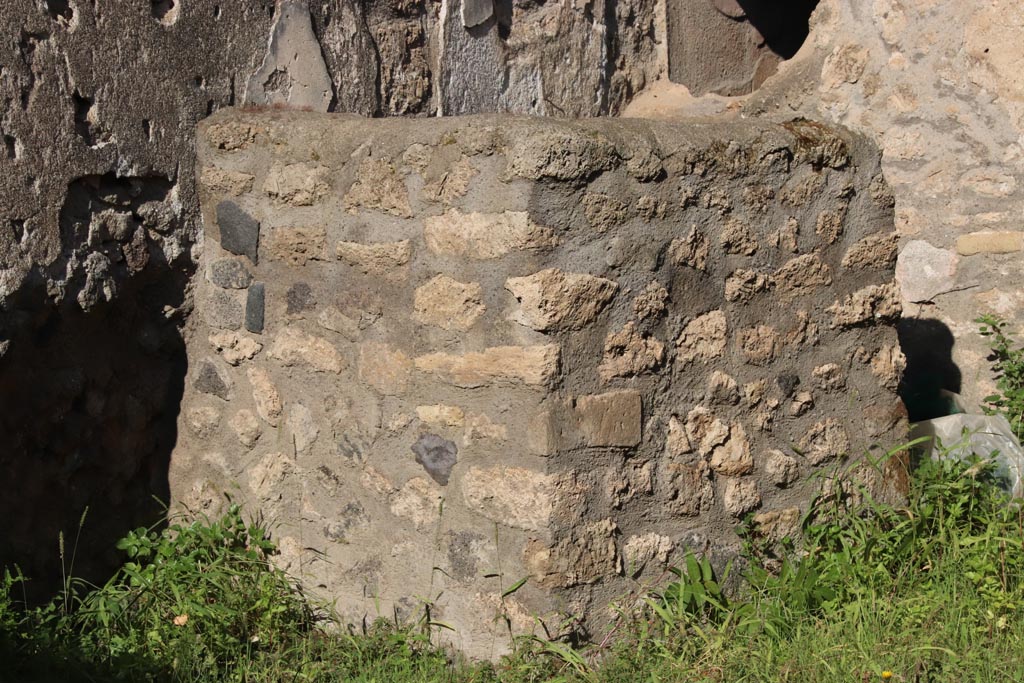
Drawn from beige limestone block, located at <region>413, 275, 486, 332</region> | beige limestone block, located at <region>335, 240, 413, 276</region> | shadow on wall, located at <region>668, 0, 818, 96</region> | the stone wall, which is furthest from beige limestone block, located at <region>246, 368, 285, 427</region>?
shadow on wall, located at <region>668, 0, 818, 96</region>

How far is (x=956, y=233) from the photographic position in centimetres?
428

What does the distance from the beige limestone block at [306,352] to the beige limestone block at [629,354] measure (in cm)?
71

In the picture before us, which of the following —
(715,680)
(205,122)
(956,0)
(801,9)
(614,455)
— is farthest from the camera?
(801,9)

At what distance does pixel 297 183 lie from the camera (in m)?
2.93

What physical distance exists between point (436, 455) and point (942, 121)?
2.66m

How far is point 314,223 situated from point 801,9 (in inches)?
126

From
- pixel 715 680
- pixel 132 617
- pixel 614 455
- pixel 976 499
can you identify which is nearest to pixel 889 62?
pixel 976 499

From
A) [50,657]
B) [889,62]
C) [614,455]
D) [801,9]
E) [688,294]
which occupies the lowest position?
[50,657]

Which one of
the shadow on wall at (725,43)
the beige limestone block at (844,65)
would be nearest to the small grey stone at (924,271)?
the beige limestone block at (844,65)

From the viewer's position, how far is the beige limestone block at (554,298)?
2545 millimetres

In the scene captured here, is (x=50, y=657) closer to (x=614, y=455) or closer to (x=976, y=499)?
(x=614, y=455)

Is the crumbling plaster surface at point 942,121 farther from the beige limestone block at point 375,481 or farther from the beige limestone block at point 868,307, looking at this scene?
the beige limestone block at point 375,481

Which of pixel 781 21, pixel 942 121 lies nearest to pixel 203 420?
pixel 942 121

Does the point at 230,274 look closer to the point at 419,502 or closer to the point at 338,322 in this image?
the point at 338,322
